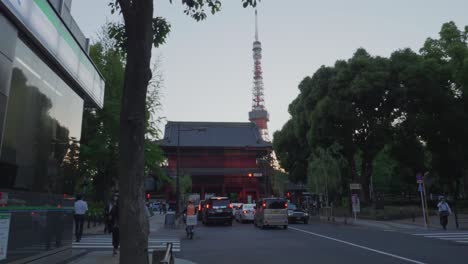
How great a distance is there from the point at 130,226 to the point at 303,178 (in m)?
44.8

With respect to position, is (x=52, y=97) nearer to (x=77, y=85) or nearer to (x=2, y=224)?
(x=77, y=85)

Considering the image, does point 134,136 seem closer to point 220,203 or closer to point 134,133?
point 134,133

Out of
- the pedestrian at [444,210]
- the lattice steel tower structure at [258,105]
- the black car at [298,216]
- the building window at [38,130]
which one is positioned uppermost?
the lattice steel tower structure at [258,105]

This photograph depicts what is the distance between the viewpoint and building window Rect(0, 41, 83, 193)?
22.1 feet

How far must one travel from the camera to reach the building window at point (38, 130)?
674 centimetres

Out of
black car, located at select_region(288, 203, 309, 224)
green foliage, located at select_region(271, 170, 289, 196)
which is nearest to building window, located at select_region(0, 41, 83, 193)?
black car, located at select_region(288, 203, 309, 224)

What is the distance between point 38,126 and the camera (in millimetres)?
8047

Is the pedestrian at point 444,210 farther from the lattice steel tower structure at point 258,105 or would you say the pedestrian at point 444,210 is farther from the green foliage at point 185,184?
the lattice steel tower structure at point 258,105

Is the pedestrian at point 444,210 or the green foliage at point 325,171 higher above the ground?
the green foliage at point 325,171

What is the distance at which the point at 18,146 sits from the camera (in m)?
6.99

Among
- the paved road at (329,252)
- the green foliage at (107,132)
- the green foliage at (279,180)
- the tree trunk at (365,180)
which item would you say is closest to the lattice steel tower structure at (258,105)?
the green foliage at (279,180)

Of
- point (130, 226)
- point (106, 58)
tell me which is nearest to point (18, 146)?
point (130, 226)

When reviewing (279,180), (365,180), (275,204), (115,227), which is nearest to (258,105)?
(279,180)

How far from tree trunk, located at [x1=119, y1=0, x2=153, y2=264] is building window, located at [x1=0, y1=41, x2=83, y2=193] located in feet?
8.80
